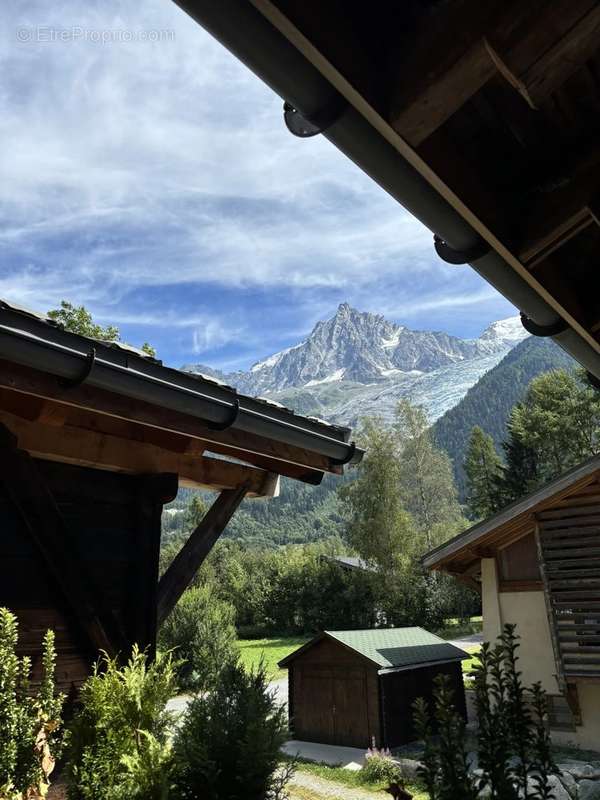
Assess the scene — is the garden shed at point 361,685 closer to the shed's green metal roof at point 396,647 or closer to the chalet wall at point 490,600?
the shed's green metal roof at point 396,647

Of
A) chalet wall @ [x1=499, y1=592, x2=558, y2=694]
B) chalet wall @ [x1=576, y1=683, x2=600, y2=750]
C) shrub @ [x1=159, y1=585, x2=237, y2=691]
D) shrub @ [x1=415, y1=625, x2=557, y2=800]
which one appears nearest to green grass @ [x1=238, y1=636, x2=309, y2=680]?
shrub @ [x1=159, y1=585, x2=237, y2=691]

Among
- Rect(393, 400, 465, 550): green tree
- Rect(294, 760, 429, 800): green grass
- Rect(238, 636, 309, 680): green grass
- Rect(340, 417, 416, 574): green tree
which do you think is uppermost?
Rect(393, 400, 465, 550): green tree

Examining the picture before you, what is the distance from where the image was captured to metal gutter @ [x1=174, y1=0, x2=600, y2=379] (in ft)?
3.68

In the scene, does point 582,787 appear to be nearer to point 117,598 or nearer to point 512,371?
point 117,598

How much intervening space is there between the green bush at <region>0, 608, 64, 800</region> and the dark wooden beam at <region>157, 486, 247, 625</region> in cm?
118

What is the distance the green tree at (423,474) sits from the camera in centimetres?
3550

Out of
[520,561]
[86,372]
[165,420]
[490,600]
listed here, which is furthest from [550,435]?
[86,372]

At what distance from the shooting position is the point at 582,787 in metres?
7.50

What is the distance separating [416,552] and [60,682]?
92.6 ft

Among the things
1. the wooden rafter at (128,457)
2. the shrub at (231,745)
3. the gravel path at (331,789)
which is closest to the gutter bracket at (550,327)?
the shrub at (231,745)

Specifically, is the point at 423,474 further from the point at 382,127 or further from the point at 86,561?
the point at 382,127

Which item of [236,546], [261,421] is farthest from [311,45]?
[236,546]

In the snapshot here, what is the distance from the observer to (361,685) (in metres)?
13.5

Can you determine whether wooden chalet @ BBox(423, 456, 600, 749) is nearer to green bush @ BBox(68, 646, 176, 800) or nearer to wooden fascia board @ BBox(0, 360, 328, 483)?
wooden fascia board @ BBox(0, 360, 328, 483)
